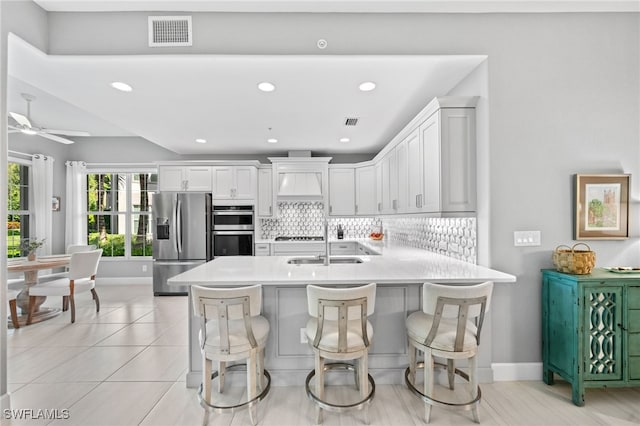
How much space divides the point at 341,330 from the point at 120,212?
242 inches

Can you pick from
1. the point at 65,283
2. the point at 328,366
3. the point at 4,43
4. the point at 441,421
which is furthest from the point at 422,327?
the point at 65,283

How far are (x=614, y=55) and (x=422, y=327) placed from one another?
8.68 ft

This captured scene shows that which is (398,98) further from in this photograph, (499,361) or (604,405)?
(604,405)

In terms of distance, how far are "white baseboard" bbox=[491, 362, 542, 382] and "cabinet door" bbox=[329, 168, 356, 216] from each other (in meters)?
3.69

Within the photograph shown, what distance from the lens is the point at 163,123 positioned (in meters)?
4.14

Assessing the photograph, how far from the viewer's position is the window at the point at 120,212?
20.6ft

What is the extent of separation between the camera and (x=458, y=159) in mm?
2602

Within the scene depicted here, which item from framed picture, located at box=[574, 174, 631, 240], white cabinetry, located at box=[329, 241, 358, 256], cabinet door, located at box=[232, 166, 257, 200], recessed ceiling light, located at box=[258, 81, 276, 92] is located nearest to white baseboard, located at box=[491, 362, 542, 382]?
framed picture, located at box=[574, 174, 631, 240]

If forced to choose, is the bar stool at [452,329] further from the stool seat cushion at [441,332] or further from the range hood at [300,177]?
the range hood at [300,177]

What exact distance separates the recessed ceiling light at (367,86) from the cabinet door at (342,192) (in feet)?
9.13

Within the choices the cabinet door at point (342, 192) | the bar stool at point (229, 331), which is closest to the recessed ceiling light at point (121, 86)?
the bar stool at point (229, 331)

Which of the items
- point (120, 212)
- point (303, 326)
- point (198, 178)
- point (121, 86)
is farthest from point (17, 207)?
point (303, 326)

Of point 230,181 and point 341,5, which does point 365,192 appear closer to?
point 230,181

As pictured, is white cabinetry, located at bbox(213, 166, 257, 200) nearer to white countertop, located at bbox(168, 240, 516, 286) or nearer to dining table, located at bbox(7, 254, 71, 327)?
dining table, located at bbox(7, 254, 71, 327)
